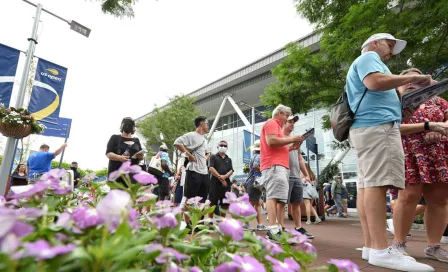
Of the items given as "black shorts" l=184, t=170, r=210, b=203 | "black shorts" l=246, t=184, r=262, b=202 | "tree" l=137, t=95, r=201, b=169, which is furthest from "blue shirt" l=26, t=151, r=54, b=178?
"tree" l=137, t=95, r=201, b=169

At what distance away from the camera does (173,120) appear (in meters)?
24.4

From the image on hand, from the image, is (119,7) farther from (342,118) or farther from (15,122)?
(342,118)

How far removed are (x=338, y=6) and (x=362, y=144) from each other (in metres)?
6.18

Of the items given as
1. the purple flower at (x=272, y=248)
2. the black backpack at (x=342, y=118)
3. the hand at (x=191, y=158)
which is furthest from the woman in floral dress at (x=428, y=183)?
the hand at (x=191, y=158)

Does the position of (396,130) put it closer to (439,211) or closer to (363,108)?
(363,108)

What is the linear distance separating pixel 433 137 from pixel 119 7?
13.3 ft

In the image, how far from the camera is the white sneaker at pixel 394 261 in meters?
2.09

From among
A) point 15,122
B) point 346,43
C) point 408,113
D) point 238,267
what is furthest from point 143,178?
point 346,43

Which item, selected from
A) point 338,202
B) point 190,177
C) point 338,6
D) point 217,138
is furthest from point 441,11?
point 217,138

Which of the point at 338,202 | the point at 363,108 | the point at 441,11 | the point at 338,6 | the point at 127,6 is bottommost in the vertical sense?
the point at 338,202

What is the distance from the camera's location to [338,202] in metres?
12.2

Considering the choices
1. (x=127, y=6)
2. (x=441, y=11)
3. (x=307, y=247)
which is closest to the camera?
(x=307, y=247)

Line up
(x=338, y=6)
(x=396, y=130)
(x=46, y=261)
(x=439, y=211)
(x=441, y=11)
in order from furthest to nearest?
(x=338, y=6)
(x=441, y=11)
(x=439, y=211)
(x=396, y=130)
(x=46, y=261)

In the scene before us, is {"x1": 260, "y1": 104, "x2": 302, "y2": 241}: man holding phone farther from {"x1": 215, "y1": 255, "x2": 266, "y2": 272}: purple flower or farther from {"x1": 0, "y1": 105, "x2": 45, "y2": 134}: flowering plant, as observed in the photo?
{"x1": 0, "y1": 105, "x2": 45, "y2": 134}: flowering plant
